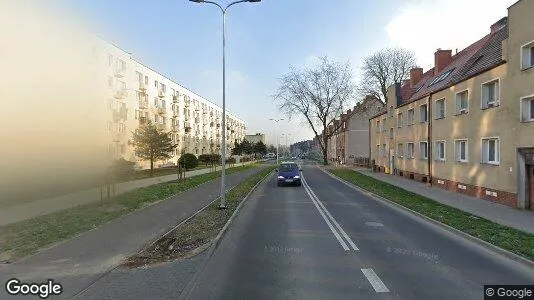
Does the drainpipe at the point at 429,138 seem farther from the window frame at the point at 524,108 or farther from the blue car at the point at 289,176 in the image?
A: the window frame at the point at 524,108

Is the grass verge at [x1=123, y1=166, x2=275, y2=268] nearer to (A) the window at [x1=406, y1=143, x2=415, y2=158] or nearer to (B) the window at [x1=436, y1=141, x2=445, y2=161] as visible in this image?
(B) the window at [x1=436, y1=141, x2=445, y2=161]

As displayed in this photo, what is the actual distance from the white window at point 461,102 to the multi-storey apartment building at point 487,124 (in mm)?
51

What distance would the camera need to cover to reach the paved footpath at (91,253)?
272 inches

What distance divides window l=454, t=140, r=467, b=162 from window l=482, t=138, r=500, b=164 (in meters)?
2.07

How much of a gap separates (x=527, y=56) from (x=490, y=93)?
3.16 meters

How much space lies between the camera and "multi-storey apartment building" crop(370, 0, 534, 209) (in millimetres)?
14891

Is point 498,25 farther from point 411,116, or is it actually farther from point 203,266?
point 203,266

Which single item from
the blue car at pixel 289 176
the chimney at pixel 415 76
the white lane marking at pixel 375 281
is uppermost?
the chimney at pixel 415 76

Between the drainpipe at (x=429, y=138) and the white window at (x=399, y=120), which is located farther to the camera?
the white window at (x=399, y=120)

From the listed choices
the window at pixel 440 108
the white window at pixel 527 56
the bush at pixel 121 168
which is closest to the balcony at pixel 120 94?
the bush at pixel 121 168

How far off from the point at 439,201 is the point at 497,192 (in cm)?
235

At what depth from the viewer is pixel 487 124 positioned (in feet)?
57.6

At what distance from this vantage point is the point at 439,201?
17281 mm

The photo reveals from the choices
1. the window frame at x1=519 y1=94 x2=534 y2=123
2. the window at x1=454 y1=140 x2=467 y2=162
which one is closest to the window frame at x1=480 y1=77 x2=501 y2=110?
the window frame at x1=519 y1=94 x2=534 y2=123
